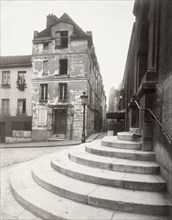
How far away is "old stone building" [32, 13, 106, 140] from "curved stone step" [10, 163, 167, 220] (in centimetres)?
1544

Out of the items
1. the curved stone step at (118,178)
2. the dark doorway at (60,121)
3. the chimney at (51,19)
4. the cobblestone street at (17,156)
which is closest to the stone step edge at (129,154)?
the curved stone step at (118,178)

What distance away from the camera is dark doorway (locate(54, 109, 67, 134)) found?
1995 centimetres

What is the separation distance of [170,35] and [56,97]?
56.8ft

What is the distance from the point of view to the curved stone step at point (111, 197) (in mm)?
2830

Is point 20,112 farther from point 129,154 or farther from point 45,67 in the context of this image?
point 129,154

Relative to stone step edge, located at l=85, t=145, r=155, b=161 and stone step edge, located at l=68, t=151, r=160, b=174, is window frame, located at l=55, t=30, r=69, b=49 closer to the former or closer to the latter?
stone step edge, located at l=85, t=145, r=155, b=161

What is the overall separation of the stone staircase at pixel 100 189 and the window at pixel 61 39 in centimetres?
1842

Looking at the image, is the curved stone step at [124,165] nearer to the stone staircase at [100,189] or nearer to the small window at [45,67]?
the stone staircase at [100,189]

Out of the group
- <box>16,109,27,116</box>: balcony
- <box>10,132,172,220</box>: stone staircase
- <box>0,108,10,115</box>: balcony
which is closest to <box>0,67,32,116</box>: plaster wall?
<box>16,109,27,116</box>: balcony

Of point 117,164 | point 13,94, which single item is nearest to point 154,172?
point 117,164

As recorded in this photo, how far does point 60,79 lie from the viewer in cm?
2008

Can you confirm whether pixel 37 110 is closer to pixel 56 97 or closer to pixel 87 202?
pixel 56 97

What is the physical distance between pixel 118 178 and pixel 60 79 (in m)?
17.7

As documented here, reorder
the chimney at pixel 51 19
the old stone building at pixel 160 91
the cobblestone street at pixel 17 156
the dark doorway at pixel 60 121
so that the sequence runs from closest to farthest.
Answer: the old stone building at pixel 160 91
the cobblestone street at pixel 17 156
the dark doorway at pixel 60 121
the chimney at pixel 51 19
